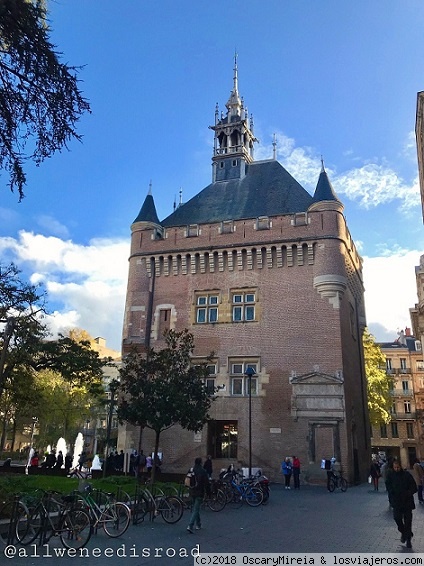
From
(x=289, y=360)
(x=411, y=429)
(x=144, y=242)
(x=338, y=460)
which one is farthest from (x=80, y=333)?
(x=411, y=429)

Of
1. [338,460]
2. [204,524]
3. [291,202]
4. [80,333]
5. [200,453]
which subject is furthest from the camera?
[80,333]

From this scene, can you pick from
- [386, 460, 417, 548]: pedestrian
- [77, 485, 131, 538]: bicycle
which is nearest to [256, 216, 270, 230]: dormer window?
[386, 460, 417, 548]: pedestrian

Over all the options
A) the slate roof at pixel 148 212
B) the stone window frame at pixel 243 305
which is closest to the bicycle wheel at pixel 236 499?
the stone window frame at pixel 243 305

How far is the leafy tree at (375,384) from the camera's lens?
123 ft

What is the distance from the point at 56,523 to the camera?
30.0 ft

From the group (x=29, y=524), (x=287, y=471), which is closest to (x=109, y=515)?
(x=29, y=524)

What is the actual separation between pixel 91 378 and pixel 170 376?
405 inches

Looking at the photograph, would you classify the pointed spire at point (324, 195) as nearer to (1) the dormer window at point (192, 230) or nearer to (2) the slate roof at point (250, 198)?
(2) the slate roof at point (250, 198)

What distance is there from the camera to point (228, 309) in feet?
94.0

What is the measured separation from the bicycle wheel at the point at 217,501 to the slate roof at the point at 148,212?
20.8 metres

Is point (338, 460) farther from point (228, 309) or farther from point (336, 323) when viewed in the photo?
point (228, 309)

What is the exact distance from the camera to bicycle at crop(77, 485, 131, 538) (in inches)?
379

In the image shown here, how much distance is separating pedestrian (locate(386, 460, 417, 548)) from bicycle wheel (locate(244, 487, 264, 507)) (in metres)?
6.56

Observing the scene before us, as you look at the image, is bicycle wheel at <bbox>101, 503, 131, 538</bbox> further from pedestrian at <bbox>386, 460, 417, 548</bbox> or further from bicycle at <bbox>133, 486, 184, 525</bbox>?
pedestrian at <bbox>386, 460, 417, 548</bbox>
